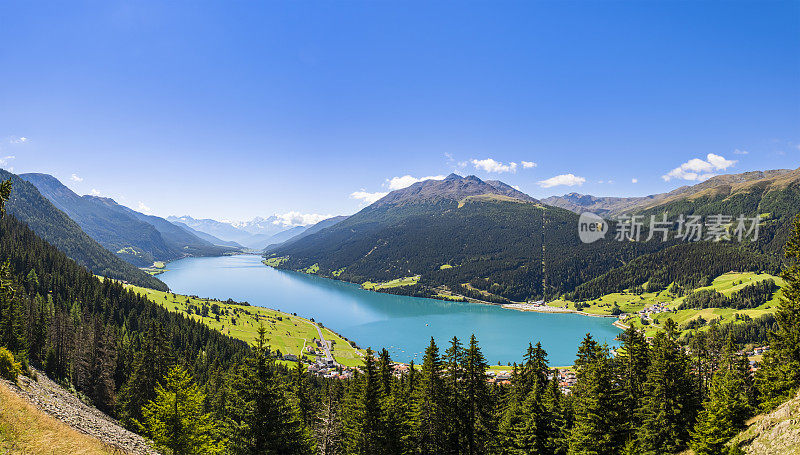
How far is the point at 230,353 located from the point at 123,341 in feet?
83.6

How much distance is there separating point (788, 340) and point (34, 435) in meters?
42.9

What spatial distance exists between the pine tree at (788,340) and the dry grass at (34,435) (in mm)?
38214

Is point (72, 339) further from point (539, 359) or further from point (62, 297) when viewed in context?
point (539, 359)

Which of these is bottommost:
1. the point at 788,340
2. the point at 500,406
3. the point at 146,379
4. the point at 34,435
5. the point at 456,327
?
the point at 456,327

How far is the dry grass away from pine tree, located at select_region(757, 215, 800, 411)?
3821 centimetres

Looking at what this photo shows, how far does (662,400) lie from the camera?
26188 millimetres

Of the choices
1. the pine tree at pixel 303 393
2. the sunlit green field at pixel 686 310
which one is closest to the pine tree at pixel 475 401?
the pine tree at pixel 303 393

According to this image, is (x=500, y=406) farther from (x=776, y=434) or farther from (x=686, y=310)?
(x=686, y=310)

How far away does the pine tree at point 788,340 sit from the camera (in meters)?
22.7

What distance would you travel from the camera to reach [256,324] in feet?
428

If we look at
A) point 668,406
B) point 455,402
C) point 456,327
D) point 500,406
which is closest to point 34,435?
point 455,402

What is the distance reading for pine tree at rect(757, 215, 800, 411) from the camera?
22.7 metres

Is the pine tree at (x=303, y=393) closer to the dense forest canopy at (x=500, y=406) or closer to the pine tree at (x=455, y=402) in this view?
the dense forest canopy at (x=500, y=406)

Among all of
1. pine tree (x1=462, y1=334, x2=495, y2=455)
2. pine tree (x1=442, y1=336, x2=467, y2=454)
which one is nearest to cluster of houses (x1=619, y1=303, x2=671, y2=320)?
pine tree (x1=462, y1=334, x2=495, y2=455)
